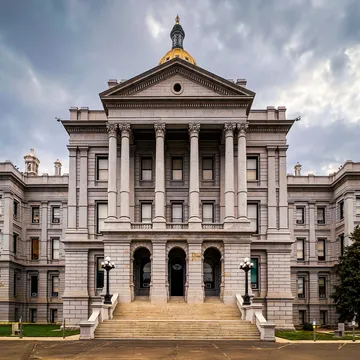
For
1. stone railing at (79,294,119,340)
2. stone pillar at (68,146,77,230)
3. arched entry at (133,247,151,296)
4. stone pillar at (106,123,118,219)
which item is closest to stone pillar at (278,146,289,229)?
arched entry at (133,247,151,296)

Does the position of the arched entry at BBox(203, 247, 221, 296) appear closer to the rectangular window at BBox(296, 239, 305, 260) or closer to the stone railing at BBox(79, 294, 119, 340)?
the stone railing at BBox(79, 294, 119, 340)

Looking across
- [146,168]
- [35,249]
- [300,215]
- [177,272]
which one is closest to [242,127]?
[146,168]

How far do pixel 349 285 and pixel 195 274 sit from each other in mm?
17055

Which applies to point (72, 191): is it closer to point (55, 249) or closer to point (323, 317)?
point (55, 249)

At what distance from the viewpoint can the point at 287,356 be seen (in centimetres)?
2608

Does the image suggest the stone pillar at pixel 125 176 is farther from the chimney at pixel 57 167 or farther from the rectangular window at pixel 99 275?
the chimney at pixel 57 167

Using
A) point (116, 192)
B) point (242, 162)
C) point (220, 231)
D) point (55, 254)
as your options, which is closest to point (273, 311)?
point (220, 231)

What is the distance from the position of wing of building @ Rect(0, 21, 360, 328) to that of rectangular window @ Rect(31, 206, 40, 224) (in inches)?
830

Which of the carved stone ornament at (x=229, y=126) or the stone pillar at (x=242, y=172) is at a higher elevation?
the carved stone ornament at (x=229, y=126)

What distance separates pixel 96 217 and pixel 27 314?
23846 mm

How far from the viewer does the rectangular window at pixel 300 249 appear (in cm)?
6726

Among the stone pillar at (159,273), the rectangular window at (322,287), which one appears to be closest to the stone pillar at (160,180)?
the stone pillar at (159,273)

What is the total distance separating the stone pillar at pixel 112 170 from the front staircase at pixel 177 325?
8475 millimetres

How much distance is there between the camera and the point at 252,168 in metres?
50.7
